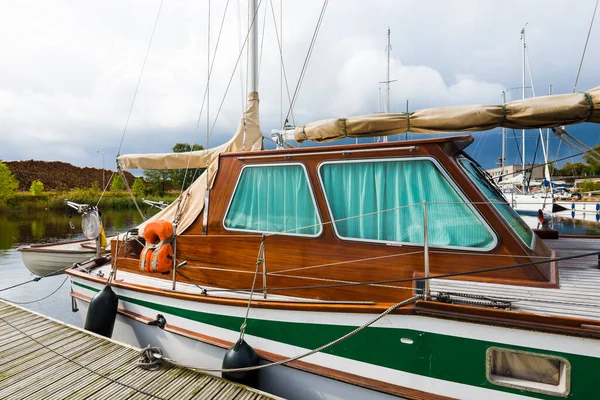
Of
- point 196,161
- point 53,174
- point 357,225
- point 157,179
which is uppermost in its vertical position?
point 53,174

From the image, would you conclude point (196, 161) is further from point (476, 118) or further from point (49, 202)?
point (49, 202)

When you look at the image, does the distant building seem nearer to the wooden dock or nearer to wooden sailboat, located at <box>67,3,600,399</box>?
wooden sailboat, located at <box>67,3,600,399</box>

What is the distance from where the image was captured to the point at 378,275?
10.3ft

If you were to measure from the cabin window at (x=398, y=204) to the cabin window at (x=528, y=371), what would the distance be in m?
0.89

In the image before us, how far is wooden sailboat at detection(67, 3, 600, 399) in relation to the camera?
2.39 meters

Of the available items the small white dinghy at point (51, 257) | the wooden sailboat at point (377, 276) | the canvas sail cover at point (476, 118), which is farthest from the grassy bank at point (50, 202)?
the canvas sail cover at point (476, 118)

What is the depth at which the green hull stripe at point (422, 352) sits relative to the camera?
7.15ft

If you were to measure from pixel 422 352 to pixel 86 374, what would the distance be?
367 cm

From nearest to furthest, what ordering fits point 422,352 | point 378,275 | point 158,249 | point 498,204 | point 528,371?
point 528,371 → point 422,352 → point 378,275 → point 498,204 → point 158,249

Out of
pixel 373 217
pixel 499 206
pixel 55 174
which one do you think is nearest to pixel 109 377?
pixel 373 217

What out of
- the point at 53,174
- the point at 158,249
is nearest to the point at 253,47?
the point at 158,249

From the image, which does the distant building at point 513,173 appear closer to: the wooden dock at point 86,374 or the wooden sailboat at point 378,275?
the wooden sailboat at point 378,275

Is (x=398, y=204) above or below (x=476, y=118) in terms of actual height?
below

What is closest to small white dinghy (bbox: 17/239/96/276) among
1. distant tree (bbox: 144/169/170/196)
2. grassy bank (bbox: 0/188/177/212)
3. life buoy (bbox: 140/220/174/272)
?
life buoy (bbox: 140/220/174/272)
